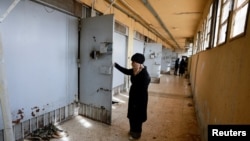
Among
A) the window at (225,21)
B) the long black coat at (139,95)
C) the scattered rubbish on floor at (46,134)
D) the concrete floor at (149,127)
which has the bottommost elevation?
the concrete floor at (149,127)

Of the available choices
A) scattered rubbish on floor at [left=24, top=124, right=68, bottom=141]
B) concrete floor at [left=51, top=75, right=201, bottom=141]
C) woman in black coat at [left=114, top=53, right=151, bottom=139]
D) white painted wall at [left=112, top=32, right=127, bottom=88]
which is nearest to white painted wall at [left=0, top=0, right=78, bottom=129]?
scattered rubbish on floor at [left=24, top=124, right=68, bottom=141]

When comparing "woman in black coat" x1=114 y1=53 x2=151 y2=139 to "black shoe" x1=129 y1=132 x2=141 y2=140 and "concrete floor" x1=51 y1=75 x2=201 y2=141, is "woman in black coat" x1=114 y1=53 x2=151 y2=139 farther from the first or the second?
"concrete floor" x1=51 y1=75 x2=201 y2=141

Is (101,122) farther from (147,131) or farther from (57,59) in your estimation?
(57,59)

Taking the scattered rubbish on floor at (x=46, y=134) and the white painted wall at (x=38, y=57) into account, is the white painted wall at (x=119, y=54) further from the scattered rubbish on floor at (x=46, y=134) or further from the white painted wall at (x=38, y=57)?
the scattered rubbish on floor at (x=46, y=134)

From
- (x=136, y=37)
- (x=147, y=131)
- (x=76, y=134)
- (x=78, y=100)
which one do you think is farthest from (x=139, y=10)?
(x=76, y=134)

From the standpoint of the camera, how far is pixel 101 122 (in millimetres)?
3166

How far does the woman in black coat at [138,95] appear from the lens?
8.33ft

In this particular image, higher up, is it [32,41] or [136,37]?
[136,37]

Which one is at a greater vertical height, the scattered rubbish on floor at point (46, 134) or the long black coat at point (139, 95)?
the long black coat at point (139, 95)

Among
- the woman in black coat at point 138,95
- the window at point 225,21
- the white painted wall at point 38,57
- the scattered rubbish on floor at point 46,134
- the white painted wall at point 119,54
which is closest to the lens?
the window at point 225,21

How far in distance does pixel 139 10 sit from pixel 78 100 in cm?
345

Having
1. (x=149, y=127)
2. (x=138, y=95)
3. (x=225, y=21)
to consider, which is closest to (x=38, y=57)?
(x=138, y=95)

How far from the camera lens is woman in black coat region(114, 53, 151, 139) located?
100.0 inches

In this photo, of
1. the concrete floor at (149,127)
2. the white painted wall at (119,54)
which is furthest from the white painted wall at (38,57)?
the white painted wall at (119,54)
